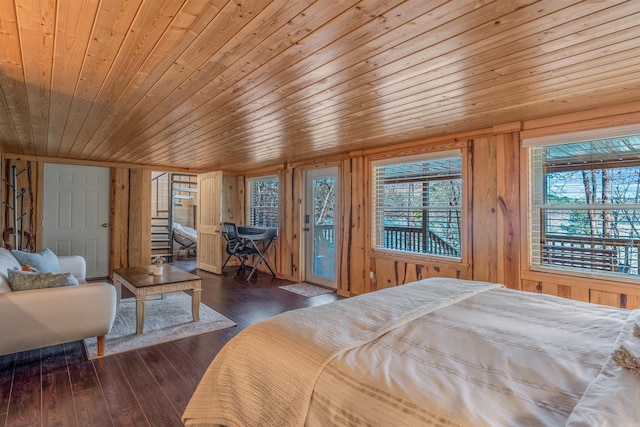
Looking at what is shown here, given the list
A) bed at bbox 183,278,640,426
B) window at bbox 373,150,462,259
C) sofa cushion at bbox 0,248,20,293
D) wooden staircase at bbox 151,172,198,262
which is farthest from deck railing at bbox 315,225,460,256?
wooden staircase at bbox 151,172,198,262

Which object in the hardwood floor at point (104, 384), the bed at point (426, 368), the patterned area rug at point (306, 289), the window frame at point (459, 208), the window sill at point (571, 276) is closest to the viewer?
the bed at point (426, 368)

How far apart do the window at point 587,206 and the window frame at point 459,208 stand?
2.05ft

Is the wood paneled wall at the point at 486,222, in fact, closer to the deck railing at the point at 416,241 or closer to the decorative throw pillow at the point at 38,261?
the deck railing at the point at 416,241

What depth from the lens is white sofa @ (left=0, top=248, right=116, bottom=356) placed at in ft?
7.41

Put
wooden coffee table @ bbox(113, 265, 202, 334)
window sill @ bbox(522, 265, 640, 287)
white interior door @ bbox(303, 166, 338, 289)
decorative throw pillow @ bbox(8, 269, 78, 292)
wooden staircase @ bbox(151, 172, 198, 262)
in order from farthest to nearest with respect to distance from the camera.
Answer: wooden staircase @ bbox(151, 172, 198, 262), white interior door @ bbox(303, 166, 338, 289), wooden coffee table @ bbox(113, 265, 202, 334), window sill @ bbox(522, 265, 640, 287), decorative throw pillow @ bbox(8, 269, 78, 292)

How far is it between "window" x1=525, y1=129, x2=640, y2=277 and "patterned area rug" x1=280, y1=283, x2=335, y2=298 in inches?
108

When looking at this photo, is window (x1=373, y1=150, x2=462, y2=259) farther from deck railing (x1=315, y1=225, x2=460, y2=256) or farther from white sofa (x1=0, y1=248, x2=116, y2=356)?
white sofa (x1=0, y1=248, x2=116, y2=356)

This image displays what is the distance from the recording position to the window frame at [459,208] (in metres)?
Result: 3.56

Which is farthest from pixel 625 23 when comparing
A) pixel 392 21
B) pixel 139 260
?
pixel 139 260

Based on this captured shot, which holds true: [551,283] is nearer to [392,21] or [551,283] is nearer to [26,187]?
[392,21]

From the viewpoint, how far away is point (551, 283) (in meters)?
2.98

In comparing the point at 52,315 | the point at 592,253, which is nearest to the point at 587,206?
the point at 592,253

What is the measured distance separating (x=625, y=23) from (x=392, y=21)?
1034 millimetres

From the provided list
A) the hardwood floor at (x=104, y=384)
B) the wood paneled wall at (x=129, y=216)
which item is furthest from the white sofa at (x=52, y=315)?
the wood paneled wall at (x=129, y=216)
